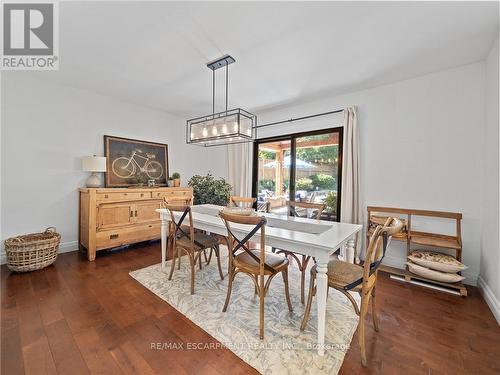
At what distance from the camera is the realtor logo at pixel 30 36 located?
1.79m

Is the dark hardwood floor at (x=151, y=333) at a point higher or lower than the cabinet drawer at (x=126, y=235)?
lower

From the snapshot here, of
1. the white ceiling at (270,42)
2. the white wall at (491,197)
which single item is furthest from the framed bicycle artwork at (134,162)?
the white wall at (491,197)

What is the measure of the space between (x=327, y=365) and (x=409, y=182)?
99.8 inches

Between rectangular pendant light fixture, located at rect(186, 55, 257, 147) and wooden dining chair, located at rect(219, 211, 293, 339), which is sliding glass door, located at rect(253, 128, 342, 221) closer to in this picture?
rectangular pendant light fixture, located at rect(186, 55, 257, 147)

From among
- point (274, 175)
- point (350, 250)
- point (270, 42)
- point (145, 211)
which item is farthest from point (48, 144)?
point (350, 250)

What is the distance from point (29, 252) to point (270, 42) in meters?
3.67

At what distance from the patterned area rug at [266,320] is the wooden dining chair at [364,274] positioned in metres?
0.18

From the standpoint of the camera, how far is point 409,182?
2.85 m

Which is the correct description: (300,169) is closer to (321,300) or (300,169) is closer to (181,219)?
(181,219)

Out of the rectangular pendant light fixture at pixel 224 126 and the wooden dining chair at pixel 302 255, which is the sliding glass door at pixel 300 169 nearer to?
the wooden dining chair at pixel 302 255

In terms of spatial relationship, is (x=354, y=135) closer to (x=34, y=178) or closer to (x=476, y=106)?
(x=476, y=106)

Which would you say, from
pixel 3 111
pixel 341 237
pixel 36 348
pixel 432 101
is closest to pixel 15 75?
pixel 3 111

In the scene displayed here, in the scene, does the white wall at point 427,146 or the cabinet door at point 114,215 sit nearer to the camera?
the white wall at point 427,146

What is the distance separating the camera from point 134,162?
393 centimetres
